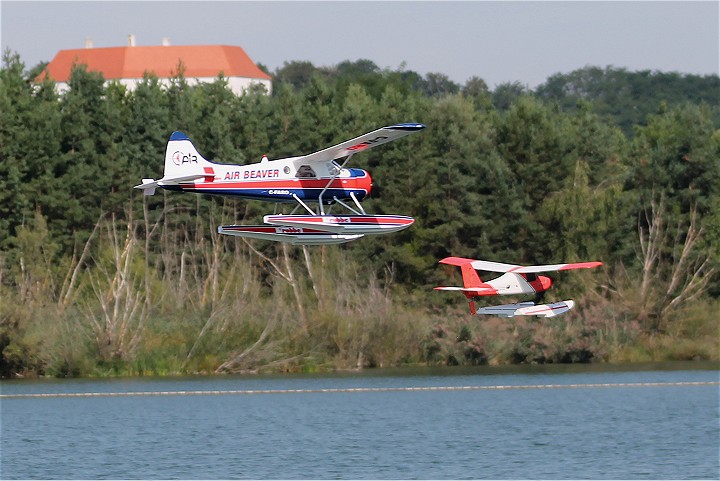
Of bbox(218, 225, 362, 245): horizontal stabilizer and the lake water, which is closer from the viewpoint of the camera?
bbox(218, 225, 362, 245): horizontal stabilizer

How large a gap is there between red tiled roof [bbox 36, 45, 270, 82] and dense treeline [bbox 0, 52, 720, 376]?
90275 mm

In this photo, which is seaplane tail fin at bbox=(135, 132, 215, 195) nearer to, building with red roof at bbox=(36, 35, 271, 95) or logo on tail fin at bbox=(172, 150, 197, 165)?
logo on tail fin at bbox=(172, 150, 197, 165)

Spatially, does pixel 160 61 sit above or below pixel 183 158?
above

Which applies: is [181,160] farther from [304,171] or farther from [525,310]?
[525,310]

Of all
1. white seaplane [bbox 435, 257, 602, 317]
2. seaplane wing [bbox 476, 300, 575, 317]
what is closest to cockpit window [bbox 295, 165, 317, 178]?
white seaplane [bbox 435, 257, 602, 317]

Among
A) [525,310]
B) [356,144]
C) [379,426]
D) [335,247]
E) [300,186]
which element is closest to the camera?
[525,310]

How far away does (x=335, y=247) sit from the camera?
69875mm

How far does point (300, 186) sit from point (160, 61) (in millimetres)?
160620

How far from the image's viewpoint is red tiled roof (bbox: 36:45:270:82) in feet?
591

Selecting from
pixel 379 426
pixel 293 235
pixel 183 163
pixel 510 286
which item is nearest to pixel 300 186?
pixel 293 235

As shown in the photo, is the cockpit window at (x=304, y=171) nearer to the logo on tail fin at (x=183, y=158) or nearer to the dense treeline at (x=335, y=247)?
the logo on tail fin at (x=183, y=158)

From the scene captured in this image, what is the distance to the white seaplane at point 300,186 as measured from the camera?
23.7 meters

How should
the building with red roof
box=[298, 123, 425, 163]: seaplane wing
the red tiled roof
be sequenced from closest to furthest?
box=[298, 123, 425, 163]: seaplane wing → the building with red roof → the red tiled roof

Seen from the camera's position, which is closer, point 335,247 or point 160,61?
point 335,247
